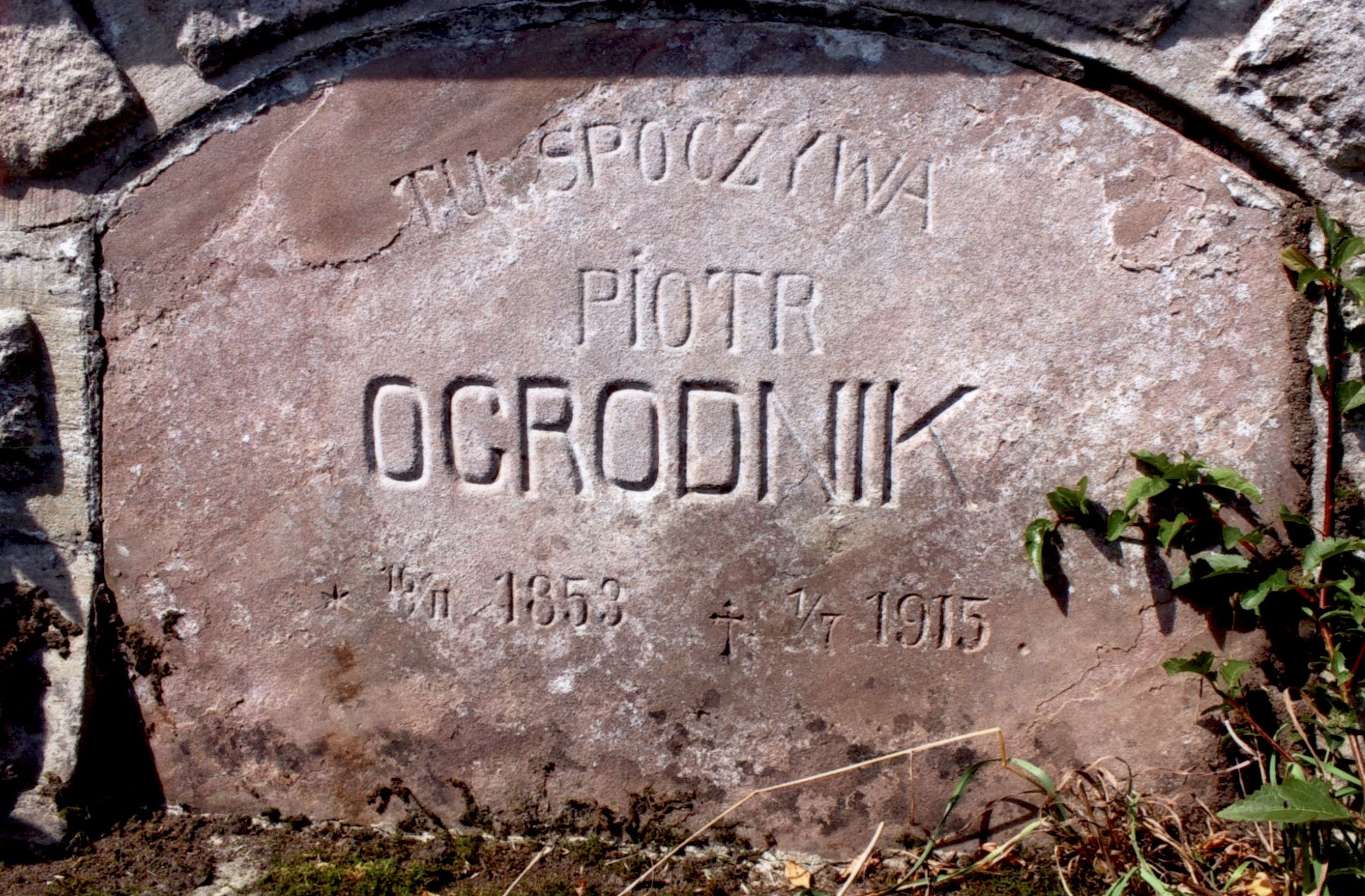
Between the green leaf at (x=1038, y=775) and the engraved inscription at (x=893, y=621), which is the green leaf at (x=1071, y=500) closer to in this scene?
the engraved inscription at (x=893, y=621)

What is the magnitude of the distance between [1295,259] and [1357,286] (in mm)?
95

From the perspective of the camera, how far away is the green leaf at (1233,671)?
5.41 feet

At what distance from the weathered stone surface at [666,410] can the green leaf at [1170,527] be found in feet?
0.23

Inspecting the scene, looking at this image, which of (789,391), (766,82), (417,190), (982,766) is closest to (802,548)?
(789,391)

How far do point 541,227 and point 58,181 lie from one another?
897mm

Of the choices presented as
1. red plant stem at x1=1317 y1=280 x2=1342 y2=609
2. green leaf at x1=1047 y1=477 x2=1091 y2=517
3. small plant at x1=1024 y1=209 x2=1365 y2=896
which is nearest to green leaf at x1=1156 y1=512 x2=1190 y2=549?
small plant at x1=1024 y1=209 x2=1365 y2=896

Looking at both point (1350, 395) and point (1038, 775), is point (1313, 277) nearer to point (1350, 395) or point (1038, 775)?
point (1350, 395)

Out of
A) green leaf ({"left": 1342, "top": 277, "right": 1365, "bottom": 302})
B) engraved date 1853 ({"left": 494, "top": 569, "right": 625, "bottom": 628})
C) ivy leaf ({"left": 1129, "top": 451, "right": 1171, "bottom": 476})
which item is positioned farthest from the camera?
engraved date 1853 ({"left": 494, "top": 569, "right": 625, "bottom": 628})

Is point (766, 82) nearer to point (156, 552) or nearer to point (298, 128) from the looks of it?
point (298, 128)

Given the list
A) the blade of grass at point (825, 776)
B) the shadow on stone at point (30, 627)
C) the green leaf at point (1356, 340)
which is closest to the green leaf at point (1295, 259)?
the green leaf at point (1356, 340)

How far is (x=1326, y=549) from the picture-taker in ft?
5.27

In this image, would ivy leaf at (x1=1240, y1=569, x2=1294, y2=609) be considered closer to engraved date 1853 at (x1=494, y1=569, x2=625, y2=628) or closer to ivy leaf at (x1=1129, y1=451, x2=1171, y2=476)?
ivy leaf at (x1=1129, y1=451, x2=1171, y2=476)

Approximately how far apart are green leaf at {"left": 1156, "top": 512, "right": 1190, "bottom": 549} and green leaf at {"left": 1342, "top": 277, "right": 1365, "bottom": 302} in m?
0.41

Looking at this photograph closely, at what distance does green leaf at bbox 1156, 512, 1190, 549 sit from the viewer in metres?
1.66
